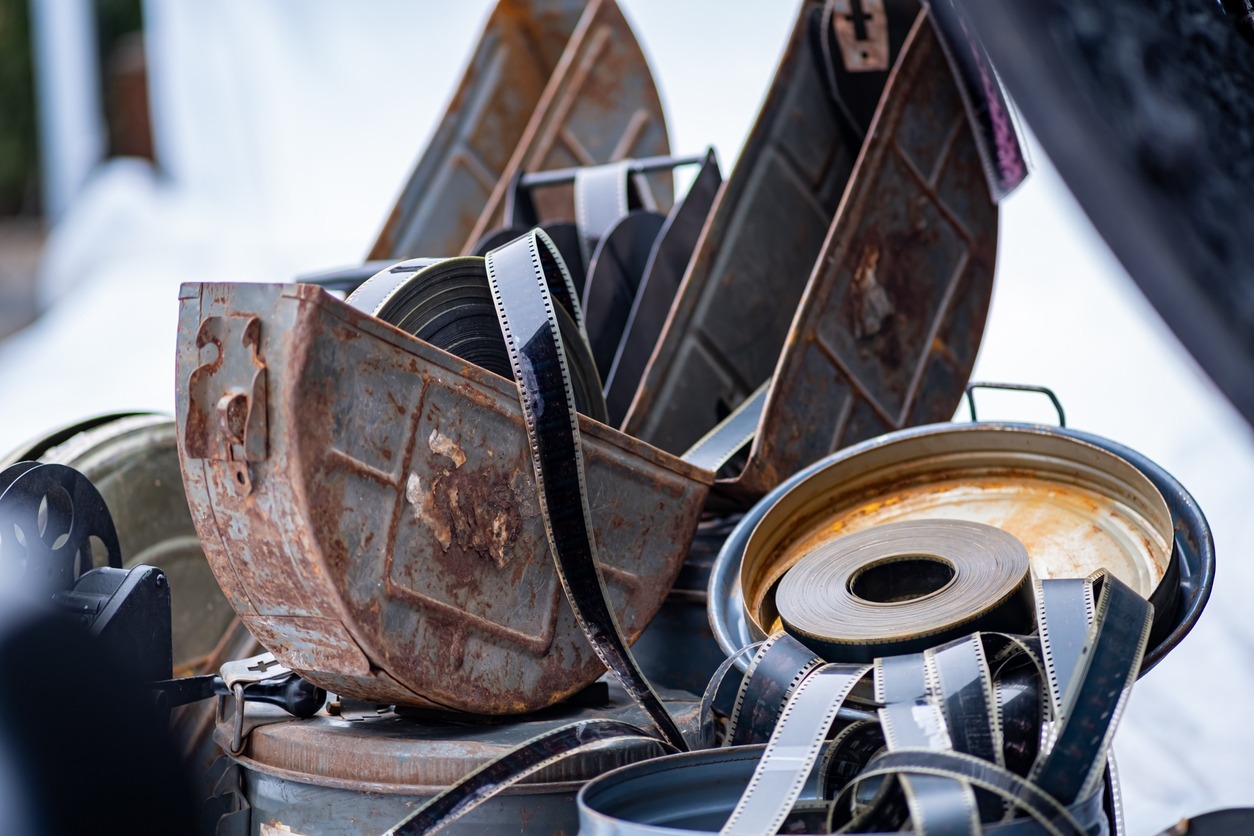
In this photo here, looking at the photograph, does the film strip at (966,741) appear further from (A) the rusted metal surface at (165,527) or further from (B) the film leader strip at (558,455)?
(A) the rusted metal surface at (165,527)

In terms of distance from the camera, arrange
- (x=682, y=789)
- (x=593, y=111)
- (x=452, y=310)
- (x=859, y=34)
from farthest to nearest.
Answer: (x=593, y=111), (x=859, y=34), (x=452, y=310), (x=682, y=789)

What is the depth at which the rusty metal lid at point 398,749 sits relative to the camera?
174 cm

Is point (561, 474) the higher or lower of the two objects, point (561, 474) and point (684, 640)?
the higher

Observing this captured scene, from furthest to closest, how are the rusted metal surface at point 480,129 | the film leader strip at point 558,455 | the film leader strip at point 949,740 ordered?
the rusted metal surface at point 480,129 < the film leader strip at point 558,455 < the film leader strip at point 949,740

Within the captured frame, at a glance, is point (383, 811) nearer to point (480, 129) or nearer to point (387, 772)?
point (387, 772)

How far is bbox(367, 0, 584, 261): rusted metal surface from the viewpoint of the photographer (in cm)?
434

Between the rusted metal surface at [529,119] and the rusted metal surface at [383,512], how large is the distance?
2.15 m

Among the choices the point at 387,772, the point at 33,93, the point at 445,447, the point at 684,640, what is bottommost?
the point at 684,640

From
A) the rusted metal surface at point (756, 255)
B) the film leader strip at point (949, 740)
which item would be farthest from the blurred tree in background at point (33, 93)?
the film leader strip at point (949, 740)

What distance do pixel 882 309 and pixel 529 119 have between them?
7.42 ft

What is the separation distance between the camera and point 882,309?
2846mm

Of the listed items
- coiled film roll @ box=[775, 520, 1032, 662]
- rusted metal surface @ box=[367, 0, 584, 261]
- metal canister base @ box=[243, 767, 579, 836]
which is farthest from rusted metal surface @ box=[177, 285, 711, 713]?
rusted metal surface @ box=[367, 0, 584, 261]

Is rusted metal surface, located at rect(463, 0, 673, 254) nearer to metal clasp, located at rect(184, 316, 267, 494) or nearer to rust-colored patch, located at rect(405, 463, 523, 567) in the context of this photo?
rust-colored patch, located at rect(405, 463, 523, 567)

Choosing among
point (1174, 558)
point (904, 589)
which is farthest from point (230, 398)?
point (1174, 558)
